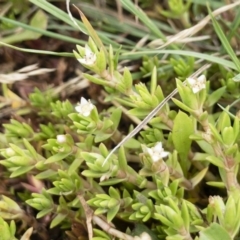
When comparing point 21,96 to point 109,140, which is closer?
point 109,140

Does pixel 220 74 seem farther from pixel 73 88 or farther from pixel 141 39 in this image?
pixel 73 88

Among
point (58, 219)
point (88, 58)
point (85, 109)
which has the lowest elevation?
point (58, 219)

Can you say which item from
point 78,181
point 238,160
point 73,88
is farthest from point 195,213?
point 73,88

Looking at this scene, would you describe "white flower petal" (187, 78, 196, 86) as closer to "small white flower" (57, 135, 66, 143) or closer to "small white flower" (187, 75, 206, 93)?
"small white flower" (187, 75, 206, 93)

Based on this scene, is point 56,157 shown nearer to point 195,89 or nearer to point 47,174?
point 47,174

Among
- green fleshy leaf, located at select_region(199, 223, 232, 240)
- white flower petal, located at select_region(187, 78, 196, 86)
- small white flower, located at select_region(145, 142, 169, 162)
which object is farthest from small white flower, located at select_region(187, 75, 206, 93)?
green fleshy leaf, located at select_region(199, 223, 232, 240)

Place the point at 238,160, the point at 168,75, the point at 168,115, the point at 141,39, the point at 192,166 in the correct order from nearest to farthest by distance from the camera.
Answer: the point at 238,160 < the point at 168,115 < the point at 192,166 < the point at 168,75 < the point at 141,39

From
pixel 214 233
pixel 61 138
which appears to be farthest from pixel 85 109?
pixel 214 233

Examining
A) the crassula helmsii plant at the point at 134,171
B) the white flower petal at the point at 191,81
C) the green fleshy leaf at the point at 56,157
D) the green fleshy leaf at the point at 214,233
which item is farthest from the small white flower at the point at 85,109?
the green fleshy leaf at the point at 214,233

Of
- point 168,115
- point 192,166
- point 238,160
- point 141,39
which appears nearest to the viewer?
point 238,160
